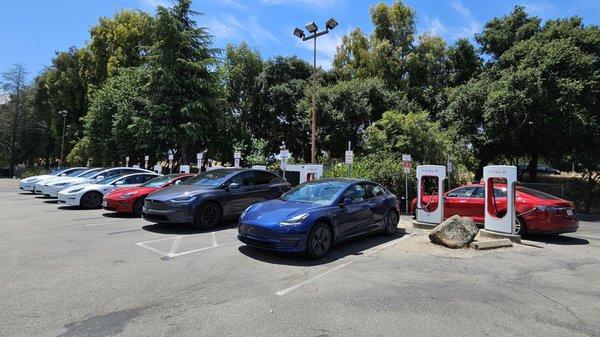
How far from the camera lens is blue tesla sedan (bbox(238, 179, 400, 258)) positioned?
7152 mm

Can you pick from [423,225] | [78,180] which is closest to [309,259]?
[423,225]

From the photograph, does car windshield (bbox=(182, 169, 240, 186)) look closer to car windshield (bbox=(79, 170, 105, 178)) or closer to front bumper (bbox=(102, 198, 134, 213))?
front bumper (bbox=(102, 198, 134, 213))

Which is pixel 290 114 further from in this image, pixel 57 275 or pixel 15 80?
pixel 15 80

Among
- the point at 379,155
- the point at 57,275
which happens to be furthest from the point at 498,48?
the point at 57,275

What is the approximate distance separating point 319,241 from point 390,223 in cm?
307

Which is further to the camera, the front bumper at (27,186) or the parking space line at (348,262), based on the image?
the front bumper at (27,186)

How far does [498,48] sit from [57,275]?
1105 inches

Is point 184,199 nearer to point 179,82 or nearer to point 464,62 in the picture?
point 179,82

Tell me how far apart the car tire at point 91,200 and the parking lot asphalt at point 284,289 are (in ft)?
18.9

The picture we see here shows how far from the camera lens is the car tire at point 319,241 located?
24.0ft

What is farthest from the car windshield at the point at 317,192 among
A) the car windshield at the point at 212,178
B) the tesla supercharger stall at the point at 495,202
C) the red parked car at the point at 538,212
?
the red parked car at the point at 538,212

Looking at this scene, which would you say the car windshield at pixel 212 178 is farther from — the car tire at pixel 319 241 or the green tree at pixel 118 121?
the green tree at pixel 118 121

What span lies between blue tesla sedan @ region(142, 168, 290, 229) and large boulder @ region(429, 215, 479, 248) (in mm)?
4973

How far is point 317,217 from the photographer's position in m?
7.46
